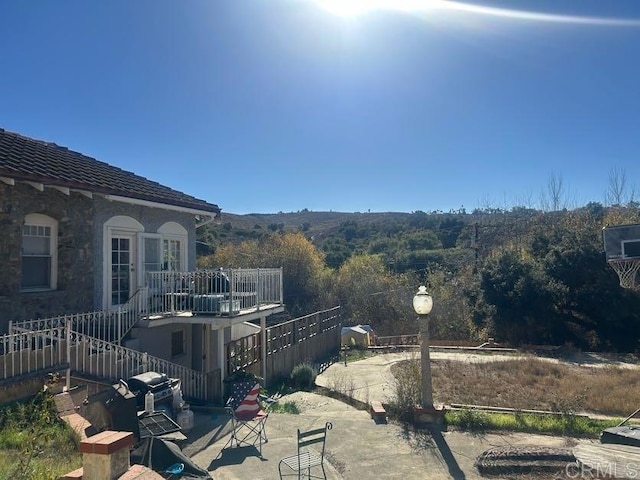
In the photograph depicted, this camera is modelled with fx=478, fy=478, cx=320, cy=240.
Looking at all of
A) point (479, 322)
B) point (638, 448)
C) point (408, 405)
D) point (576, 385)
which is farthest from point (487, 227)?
point (638, 448)

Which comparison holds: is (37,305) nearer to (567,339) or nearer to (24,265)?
(24,265)

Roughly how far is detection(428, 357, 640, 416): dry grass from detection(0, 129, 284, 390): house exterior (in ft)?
17.9

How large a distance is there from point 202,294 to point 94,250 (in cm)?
263

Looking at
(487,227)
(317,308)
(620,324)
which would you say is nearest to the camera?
(620,324)

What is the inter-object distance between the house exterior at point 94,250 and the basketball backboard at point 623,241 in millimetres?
8646

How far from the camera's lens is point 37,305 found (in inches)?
376

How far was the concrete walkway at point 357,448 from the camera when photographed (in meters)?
6.45

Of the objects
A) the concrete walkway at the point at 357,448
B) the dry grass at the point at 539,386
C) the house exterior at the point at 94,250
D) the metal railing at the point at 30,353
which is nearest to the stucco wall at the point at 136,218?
the house exterior at the point at 94,250

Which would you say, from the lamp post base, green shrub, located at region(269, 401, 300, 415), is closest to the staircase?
green shrub, located at region(269, 401, 300, 415)

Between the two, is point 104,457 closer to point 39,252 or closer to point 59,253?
point 39,252

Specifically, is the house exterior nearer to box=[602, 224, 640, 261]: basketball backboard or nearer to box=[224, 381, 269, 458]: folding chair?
box=[224, 381, 269, 458]: folding chair

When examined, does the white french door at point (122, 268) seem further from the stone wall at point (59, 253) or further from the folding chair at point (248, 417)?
the folding chair at point (248, 417)

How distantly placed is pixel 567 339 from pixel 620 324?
227 cm

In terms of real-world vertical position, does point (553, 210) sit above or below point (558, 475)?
above
